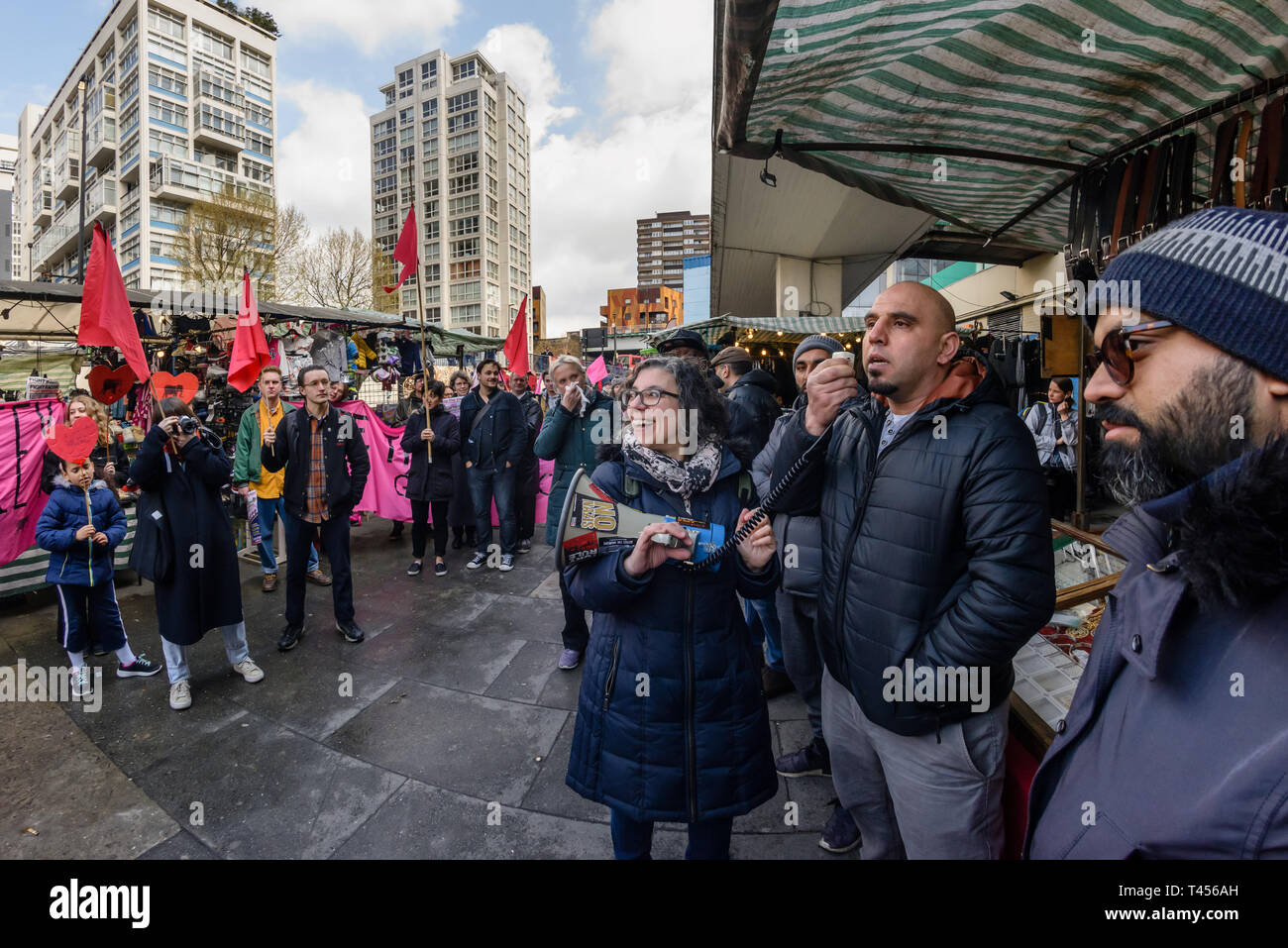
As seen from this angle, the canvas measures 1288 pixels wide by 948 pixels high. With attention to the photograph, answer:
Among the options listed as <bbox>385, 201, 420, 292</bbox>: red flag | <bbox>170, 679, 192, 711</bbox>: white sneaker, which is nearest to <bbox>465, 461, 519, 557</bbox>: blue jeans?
<bbox>385, 201, 420, 292</bbox>: red flag

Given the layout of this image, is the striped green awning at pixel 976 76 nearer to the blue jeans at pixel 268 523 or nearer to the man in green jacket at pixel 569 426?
the man in green jacket at pixel 569 426

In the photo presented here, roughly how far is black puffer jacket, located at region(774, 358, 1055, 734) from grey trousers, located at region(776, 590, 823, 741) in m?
0.97

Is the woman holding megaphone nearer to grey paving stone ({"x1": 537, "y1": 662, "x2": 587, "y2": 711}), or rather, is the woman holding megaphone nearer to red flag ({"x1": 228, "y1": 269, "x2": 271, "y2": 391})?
grey paving stone ({"x1": 537, "y1": 662, "x2": 587, "y2": 711})

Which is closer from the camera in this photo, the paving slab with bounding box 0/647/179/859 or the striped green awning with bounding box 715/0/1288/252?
the striped green awning with bounding box 715/0/1288/252

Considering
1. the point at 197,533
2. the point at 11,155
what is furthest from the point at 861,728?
the point at 11,155

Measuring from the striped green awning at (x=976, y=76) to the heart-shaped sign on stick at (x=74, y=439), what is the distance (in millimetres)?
4553

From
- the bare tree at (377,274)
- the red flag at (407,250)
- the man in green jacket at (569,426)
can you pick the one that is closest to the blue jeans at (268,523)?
the red flag at (407,250)

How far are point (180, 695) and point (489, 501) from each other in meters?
3.45

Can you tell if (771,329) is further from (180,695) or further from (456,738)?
(180,695)

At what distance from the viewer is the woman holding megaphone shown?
6.01ft

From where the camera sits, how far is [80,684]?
3852 millimetres

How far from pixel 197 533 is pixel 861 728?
4328mm

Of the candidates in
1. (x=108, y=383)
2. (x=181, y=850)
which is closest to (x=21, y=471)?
(x=108, y=383)

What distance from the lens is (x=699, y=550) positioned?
6.00ft
